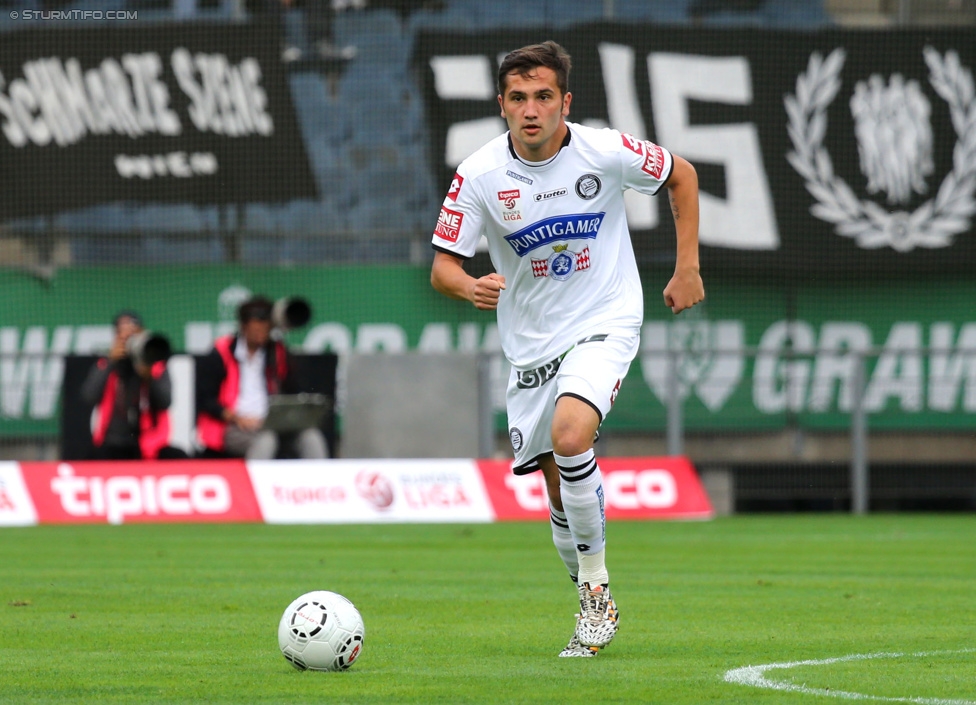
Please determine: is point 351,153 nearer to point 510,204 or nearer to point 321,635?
point 510,204

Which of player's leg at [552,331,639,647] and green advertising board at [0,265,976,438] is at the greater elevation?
player's leg at [552,331,639,647]

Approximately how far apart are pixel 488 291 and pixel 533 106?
0.85m

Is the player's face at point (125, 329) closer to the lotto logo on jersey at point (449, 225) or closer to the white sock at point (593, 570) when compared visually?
the lotto logo on jersey at point (449, 225)

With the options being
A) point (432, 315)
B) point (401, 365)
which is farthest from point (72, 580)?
point (432, 315)

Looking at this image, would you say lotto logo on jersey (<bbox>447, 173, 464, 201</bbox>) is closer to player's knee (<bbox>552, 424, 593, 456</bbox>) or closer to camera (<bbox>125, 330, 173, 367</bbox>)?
A: player's knee (<bbox>552, 424, 593, 456</bbox>)

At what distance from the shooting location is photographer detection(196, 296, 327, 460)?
1623cm

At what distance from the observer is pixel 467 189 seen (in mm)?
7008

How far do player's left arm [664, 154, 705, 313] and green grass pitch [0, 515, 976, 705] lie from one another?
55.9 inches

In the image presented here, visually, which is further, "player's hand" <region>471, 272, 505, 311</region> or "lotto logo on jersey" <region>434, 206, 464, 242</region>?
"lotto logo on jersey" <region>434, 206, 464, 242</region>

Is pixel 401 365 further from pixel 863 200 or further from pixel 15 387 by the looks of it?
pixel 863 200

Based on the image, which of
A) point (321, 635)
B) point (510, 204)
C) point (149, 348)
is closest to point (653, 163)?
point (510, 204)

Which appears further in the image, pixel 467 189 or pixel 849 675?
pixel 467 189

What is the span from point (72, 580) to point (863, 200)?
1244 cm

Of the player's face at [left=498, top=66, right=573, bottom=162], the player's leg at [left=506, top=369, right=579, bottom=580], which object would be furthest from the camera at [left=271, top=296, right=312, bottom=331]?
the player's face at [left=498, top=66, right=573, bottom=162]
